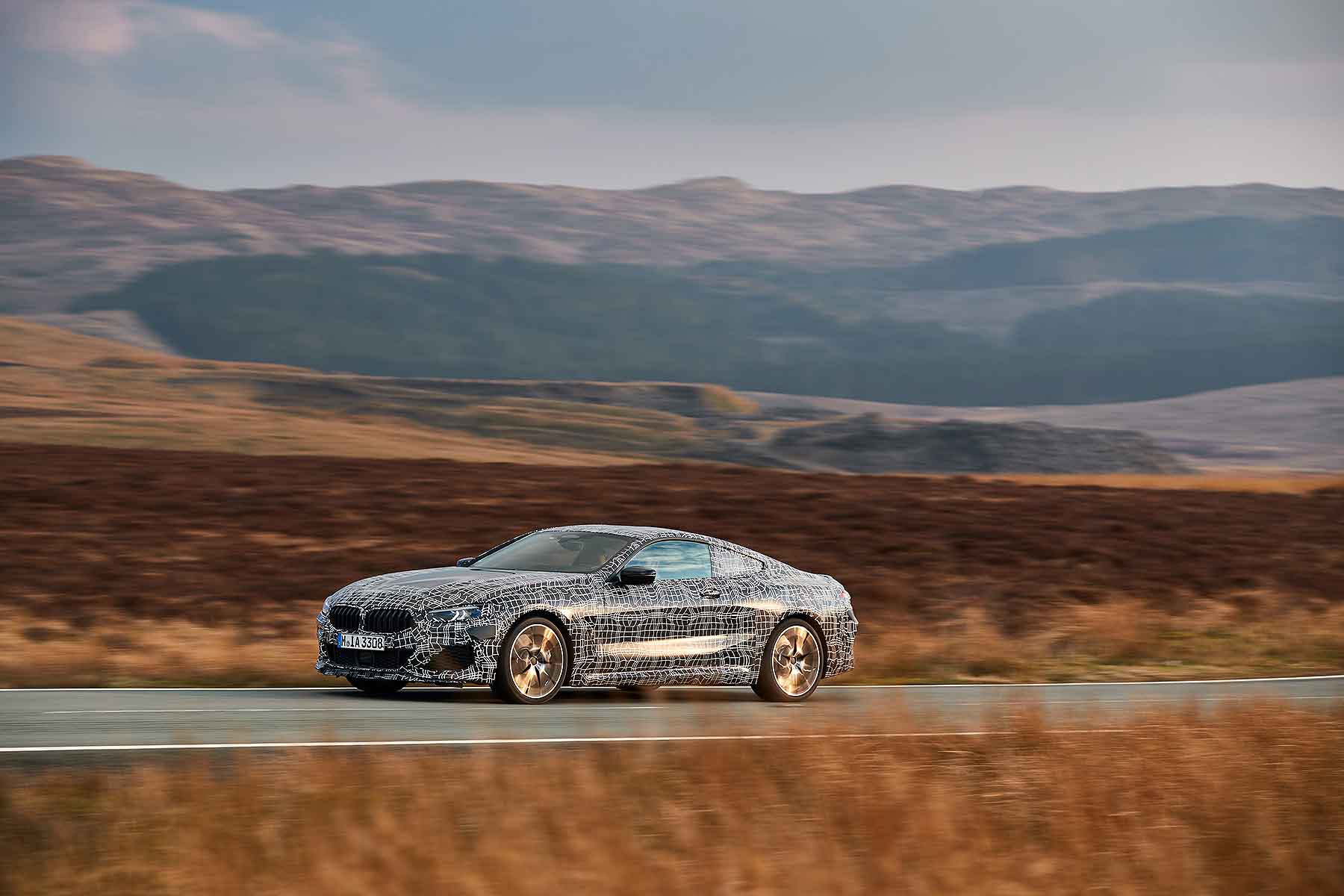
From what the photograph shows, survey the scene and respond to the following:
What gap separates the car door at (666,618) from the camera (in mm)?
14969

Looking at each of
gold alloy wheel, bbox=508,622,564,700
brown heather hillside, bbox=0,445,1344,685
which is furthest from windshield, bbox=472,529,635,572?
brown heather hillside, bbox=0,445,1344,685

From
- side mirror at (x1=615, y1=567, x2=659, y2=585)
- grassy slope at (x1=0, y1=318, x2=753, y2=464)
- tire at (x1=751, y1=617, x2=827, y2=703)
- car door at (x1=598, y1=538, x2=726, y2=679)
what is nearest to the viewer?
side mirror at (x1=615, y1=567, x2=659, y2=585)

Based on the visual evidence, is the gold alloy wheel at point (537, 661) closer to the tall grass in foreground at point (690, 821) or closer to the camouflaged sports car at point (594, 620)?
the camouflaged sports car at point (594, 620)

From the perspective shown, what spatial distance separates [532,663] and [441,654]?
0.78 meters

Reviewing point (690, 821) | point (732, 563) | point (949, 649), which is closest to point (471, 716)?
point (732, 563)

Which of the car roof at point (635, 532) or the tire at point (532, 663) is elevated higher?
the car roof at point (635, 532)

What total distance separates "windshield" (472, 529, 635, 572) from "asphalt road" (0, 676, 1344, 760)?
112 centimetres

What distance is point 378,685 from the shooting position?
15.7 m

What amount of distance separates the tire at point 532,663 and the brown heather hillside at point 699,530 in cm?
424

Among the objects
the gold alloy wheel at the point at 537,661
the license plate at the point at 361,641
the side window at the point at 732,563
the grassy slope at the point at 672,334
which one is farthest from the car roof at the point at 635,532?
the grassy slope at the point at 672,334

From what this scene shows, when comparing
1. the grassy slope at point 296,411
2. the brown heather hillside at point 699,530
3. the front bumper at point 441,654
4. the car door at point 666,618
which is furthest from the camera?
the grassy slope at point 296,411

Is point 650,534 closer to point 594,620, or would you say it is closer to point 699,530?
point 594,620

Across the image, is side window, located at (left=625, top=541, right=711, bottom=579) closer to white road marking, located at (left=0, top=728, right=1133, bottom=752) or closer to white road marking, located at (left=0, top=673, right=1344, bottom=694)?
white road marking, located at (left=0, top=673, right=1344, bottom=694)

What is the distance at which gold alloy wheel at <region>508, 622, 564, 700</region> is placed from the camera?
571 inches
